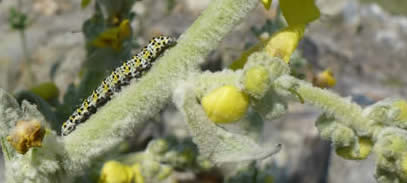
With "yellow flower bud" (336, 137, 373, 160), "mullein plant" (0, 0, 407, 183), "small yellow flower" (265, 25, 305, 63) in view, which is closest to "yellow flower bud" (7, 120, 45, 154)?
"mullein plant" (0, 0, 407, 183)

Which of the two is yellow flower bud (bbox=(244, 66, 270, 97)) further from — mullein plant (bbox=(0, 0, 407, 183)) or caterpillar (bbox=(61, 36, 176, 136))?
caterpillar (bbox=(61, 36, 176, 136))

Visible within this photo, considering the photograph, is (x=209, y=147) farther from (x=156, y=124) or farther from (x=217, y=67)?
(x=217, y=67)

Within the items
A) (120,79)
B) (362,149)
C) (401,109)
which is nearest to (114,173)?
(120,79)

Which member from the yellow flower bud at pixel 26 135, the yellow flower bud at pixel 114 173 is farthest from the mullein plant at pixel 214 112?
the yellow flower bud at pixel 114 173

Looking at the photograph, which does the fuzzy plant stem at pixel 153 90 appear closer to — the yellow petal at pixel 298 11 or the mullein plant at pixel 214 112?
the mullein plant at pixel 214 112

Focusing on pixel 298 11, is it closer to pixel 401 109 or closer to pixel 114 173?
pixel 401 109

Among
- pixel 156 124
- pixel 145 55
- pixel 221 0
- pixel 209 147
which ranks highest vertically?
pixel 221 0

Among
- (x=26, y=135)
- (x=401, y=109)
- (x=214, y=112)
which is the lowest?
(x=401, y=109)

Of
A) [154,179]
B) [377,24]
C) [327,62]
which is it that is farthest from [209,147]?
[377,24]
